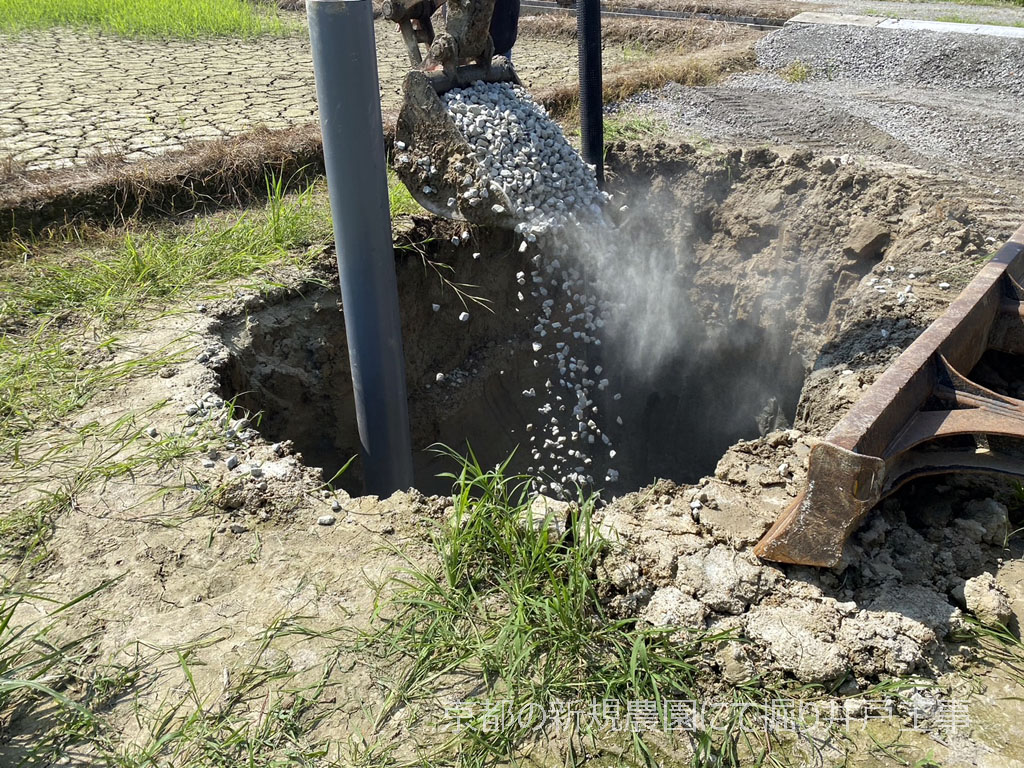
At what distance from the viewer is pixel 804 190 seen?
3660 mm

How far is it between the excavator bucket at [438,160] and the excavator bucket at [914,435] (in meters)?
1.80

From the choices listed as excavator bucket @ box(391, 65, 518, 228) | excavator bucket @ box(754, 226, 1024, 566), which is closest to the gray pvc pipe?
excavator bucket @ box(391, 65, 518, 228)

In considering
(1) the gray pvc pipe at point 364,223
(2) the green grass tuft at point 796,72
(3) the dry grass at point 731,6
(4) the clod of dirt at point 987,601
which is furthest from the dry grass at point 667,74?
(4) the clod of dirt at point 987,601

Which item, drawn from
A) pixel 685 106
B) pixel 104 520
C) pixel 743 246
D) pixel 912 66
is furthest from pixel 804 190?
pixel 912 66

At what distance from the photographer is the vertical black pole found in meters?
3.46

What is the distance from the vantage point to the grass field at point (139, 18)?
8.55m

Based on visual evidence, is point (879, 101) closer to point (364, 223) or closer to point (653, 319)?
point (653, 319)

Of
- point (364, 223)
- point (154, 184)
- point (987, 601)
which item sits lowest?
point (987, 601)

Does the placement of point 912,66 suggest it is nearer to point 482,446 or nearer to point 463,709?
point 482,446

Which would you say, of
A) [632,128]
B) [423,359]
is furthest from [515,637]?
[632,128]

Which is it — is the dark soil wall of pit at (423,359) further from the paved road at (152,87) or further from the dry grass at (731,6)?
the dry grass at (731,6)

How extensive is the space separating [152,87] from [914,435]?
21.4ft

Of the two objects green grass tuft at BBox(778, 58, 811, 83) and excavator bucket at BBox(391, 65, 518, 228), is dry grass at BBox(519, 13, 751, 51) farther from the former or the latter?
excavator bucket at BBox(391, 65, 518, 228)

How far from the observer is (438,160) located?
3363 millimetres
